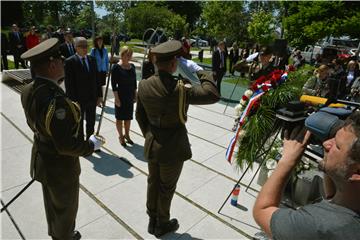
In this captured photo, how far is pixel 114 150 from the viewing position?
17.4 feet

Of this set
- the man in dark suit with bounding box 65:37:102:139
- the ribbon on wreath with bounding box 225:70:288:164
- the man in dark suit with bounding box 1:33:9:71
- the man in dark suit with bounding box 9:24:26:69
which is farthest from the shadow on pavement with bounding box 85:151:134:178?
the man in dark suit with bounding box 9:24:26:69

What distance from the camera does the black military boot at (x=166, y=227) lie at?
128 inches

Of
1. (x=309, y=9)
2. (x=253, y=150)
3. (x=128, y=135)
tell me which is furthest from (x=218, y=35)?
(x=253, y=150)

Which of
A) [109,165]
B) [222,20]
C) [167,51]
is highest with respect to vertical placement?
[222,20]

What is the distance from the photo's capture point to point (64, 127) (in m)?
2.35

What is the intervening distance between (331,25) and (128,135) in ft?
43.6

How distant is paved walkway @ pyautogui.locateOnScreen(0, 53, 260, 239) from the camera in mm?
3348

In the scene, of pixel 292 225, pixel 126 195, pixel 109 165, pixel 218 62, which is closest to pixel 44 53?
pixel 292 225

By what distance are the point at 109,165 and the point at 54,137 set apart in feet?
8.24

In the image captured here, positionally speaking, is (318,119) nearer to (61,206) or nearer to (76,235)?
(61,206)

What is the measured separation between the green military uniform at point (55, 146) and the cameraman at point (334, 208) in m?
1.69

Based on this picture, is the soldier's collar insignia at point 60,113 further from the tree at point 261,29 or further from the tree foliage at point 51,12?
the tree foliage at point 51,12

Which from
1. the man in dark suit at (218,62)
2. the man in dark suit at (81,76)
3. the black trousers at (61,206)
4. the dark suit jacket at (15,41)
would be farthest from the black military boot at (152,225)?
the dark suit jacket at (15,41)

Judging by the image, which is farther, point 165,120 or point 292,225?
point 165,120
